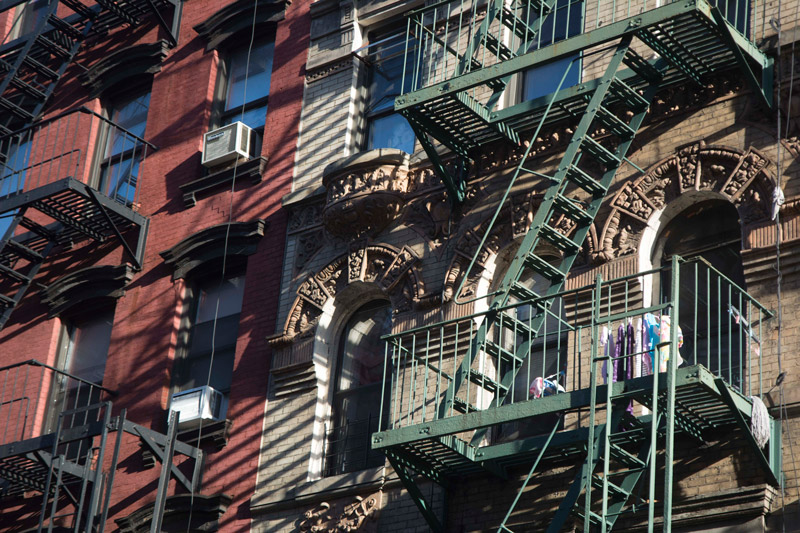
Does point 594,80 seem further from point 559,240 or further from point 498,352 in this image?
point 498,352

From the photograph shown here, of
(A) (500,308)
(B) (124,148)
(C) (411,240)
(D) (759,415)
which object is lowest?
(D) (759,415)

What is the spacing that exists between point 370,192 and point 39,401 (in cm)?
580

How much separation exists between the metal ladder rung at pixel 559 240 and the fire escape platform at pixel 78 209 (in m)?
7.18

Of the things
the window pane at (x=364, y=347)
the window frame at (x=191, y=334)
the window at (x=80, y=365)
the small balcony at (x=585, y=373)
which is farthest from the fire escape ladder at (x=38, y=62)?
the small balcony at (x=585, y=373)

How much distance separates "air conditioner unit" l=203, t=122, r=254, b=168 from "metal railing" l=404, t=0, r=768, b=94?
90.3 inches

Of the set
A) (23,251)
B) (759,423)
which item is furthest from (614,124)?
(23,251)

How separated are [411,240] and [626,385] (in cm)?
474

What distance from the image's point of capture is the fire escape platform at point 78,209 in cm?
1839

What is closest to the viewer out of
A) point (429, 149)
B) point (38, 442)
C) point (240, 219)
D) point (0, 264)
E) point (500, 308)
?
point (500, 308)

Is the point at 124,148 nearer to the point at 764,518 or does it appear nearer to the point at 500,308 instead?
the point at 500,308

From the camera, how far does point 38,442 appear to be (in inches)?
659

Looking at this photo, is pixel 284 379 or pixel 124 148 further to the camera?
pixel 124 148

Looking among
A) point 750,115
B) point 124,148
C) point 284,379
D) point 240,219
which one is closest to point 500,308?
point 750,115

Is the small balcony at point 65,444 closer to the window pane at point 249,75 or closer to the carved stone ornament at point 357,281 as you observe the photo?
the carved stone ornament at point 357,281
